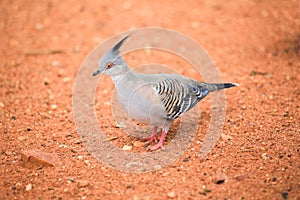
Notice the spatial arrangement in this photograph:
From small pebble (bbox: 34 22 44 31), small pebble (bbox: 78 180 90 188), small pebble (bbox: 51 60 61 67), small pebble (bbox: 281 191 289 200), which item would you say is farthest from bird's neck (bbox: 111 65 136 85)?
small pebble (bbox: 34 22 44 31)

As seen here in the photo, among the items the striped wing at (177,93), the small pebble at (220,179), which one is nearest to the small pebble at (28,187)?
the striped wing at (177,93)

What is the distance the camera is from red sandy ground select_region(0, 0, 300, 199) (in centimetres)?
412

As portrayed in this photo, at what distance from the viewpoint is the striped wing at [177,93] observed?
15.3 ft

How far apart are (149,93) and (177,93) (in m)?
0.45

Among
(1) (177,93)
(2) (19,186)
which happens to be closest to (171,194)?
(1) (177,93)

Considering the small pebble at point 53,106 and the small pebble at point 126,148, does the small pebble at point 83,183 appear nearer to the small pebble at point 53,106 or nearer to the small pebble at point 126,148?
the small pebble at point 126,148

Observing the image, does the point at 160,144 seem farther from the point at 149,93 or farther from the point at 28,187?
the point at 28,187

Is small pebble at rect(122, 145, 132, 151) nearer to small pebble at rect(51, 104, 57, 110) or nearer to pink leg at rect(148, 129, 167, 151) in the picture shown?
pink leg at rect(148, 129, 167, 151)

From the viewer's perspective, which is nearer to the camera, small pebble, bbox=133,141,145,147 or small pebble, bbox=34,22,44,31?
small pebble, bbox=133,141,145,147

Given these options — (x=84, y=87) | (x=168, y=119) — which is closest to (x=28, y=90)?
(x=84, y=87)

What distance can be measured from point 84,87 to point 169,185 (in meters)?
3.18

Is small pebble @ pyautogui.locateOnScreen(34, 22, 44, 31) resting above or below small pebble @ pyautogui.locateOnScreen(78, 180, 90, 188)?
above

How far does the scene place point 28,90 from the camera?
6559 millimetres

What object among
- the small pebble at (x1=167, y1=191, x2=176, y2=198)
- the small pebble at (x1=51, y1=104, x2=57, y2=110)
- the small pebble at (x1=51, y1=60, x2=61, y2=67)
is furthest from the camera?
the small pebble at (x1=51, y1=60, x2=61, y2=67)
